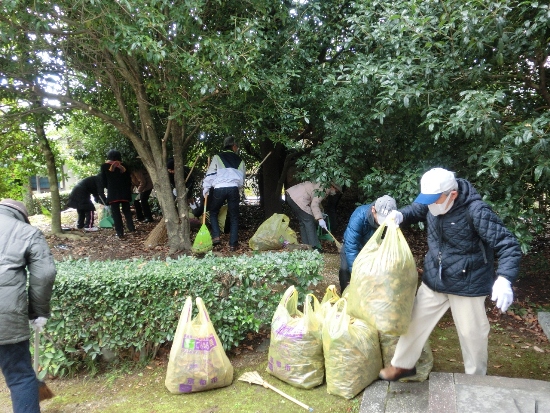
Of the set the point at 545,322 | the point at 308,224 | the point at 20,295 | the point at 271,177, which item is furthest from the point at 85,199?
the point at 545,322

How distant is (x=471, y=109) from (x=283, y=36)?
324 centimetres

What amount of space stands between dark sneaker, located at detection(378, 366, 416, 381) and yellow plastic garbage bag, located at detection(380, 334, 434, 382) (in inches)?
4.7

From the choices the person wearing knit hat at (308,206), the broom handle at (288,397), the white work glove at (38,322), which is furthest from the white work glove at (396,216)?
the person wearing knit hat at (308,206)

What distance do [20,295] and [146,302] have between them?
1.06 m

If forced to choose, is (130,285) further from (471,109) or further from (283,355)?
(471,109)

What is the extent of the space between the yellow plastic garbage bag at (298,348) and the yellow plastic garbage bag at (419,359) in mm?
471

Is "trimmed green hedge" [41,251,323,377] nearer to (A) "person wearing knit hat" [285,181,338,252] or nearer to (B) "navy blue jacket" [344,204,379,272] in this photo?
(B) "navy blue jacket" [344,204,379,272]

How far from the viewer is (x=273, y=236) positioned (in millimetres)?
6336

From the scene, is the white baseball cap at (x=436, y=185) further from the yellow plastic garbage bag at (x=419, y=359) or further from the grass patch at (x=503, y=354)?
the grass patch at (x=503, y=354)

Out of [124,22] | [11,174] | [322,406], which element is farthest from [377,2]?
[11,174]

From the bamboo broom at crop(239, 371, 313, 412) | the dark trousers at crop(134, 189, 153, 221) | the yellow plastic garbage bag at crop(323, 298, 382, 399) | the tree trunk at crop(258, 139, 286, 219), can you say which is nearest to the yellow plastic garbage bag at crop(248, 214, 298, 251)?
the tree trunk at crop(258, 139, 286, 219)

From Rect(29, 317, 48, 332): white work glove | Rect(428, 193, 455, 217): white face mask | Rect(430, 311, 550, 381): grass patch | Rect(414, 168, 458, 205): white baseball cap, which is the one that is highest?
Rect(414, 168, 458, 205): white baseball cap

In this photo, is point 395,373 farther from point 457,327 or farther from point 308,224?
point 308,224

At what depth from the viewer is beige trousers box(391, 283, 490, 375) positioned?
113 inches
